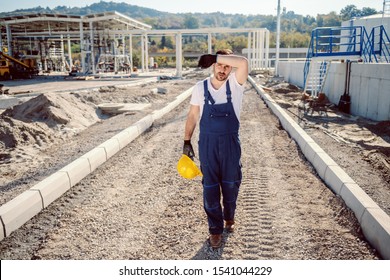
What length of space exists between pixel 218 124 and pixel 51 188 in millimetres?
2600

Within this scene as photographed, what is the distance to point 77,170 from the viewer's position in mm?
5230

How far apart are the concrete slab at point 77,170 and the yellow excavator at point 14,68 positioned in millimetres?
24968

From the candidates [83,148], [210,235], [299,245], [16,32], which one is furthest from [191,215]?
[16,32]

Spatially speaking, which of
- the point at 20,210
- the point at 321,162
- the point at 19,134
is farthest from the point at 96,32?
the point at 20,210

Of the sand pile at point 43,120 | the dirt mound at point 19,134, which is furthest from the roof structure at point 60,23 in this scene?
the dirt mound at point 19,134

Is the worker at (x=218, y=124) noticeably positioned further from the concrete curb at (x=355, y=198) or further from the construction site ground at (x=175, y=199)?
the concrete curb at (x=355, y=198)

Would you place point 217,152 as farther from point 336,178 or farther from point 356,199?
point 336,178

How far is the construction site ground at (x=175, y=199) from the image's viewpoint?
3324mm

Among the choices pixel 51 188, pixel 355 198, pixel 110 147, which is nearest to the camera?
pixel 355 198

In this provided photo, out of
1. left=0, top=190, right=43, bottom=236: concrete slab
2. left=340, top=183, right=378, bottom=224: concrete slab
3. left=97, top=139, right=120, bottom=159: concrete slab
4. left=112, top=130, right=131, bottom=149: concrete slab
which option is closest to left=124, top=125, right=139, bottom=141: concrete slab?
left=112, top=130, right=131, bottom=149: concrete slab

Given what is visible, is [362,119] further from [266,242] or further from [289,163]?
[266,242]

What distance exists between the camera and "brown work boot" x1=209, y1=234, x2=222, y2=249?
130 inches

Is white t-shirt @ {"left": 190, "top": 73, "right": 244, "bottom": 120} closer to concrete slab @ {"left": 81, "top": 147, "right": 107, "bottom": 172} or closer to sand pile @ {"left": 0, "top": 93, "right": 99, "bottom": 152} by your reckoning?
concrete slab @ {"left": 81, "top": 147, "right": 107, "bottom": 172}
